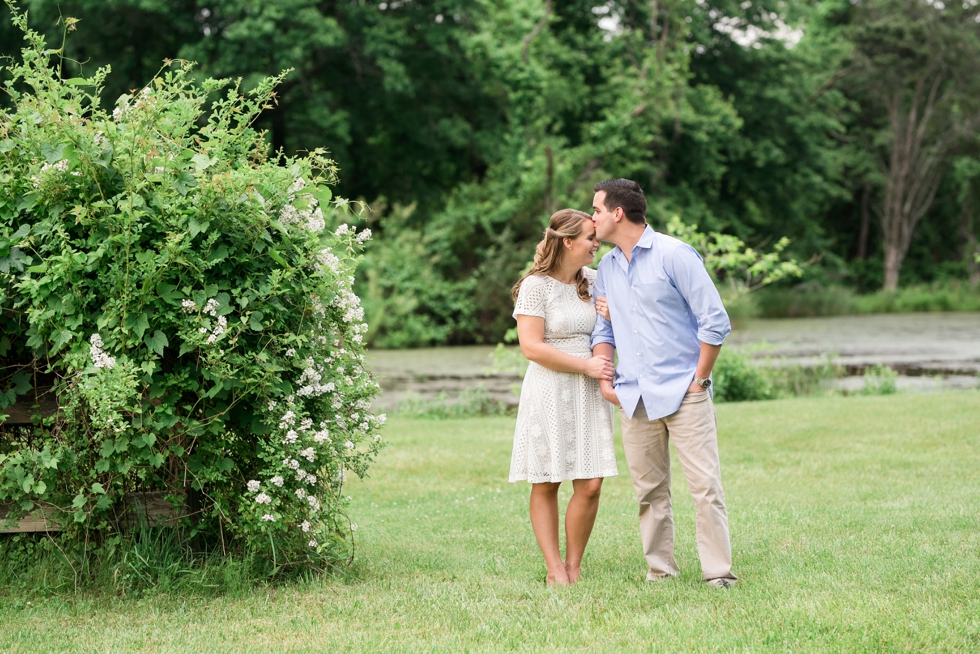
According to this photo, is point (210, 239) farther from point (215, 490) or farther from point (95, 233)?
point (215, 490)

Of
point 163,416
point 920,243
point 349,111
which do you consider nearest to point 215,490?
point 163,416

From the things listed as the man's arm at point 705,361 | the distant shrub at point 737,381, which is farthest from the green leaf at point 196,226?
the distant shrub at point 737,381

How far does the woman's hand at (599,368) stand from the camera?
5023 mm

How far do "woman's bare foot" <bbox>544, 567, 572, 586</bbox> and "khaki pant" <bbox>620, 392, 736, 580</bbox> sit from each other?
44 cm

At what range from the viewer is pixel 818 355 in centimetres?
2048

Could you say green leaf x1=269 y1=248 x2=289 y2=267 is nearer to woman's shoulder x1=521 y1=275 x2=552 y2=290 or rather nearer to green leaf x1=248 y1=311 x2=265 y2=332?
green leaf x1=248 y1=311 x2=265 y2=332

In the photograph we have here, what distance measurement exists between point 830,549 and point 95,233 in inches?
171

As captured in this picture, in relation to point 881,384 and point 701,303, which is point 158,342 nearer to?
point 701,303

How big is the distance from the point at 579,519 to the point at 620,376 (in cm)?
79

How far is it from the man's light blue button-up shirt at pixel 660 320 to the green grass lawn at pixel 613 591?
101 cm

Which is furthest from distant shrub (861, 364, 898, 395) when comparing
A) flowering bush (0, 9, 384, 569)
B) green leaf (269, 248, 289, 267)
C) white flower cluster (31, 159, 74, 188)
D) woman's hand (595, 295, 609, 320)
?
white flower cluster (31, 159, 74, 188)

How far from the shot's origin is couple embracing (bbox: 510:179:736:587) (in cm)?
491

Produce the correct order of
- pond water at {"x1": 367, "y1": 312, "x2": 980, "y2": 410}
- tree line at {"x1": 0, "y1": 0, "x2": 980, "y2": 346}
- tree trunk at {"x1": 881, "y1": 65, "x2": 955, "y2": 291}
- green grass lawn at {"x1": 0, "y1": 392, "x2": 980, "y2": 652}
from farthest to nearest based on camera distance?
tree trunk at {"x1": 881, "y1": 65, "x2": 955, "y2": 291}
tree line at {"x1": 0, "y1": 0, "x2": 980, "y2": 346}
pond water at {"x1": 367, "y1": 312, "x2": 980, "y2": 410}
green grass lawn at {"x1": 0, "y1": 392, "x2": 980, "y2": 652}

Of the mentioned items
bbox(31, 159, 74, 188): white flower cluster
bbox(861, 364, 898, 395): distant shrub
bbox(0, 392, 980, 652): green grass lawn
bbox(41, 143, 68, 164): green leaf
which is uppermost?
bbox(41, 143, 68, 164): green leaf
